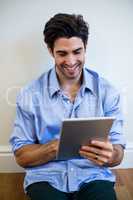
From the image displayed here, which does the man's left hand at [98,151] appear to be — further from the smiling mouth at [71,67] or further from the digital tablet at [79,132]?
the smiling mouth at [71,67]

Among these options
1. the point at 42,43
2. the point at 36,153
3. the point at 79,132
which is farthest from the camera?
the point at 42,43

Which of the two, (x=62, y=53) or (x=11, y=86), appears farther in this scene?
(x=11, y=86)

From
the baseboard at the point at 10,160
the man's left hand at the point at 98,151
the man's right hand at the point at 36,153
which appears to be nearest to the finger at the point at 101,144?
the man's left hand at the point at 98,151

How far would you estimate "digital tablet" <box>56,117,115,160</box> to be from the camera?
1.15 meters

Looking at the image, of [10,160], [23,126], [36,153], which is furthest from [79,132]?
[10,160]

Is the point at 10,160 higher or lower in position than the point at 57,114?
lower

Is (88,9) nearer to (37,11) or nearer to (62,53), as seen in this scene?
(37,11)

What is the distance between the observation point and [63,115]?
1488mm

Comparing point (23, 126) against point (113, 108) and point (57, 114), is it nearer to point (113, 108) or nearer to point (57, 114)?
point (57, 114)

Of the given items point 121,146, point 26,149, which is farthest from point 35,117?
point 121,146

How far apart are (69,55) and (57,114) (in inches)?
10.6

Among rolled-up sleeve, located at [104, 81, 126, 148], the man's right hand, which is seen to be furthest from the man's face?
the man's right hand

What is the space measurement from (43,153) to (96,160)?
22 centimetres

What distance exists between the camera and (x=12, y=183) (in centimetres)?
196
